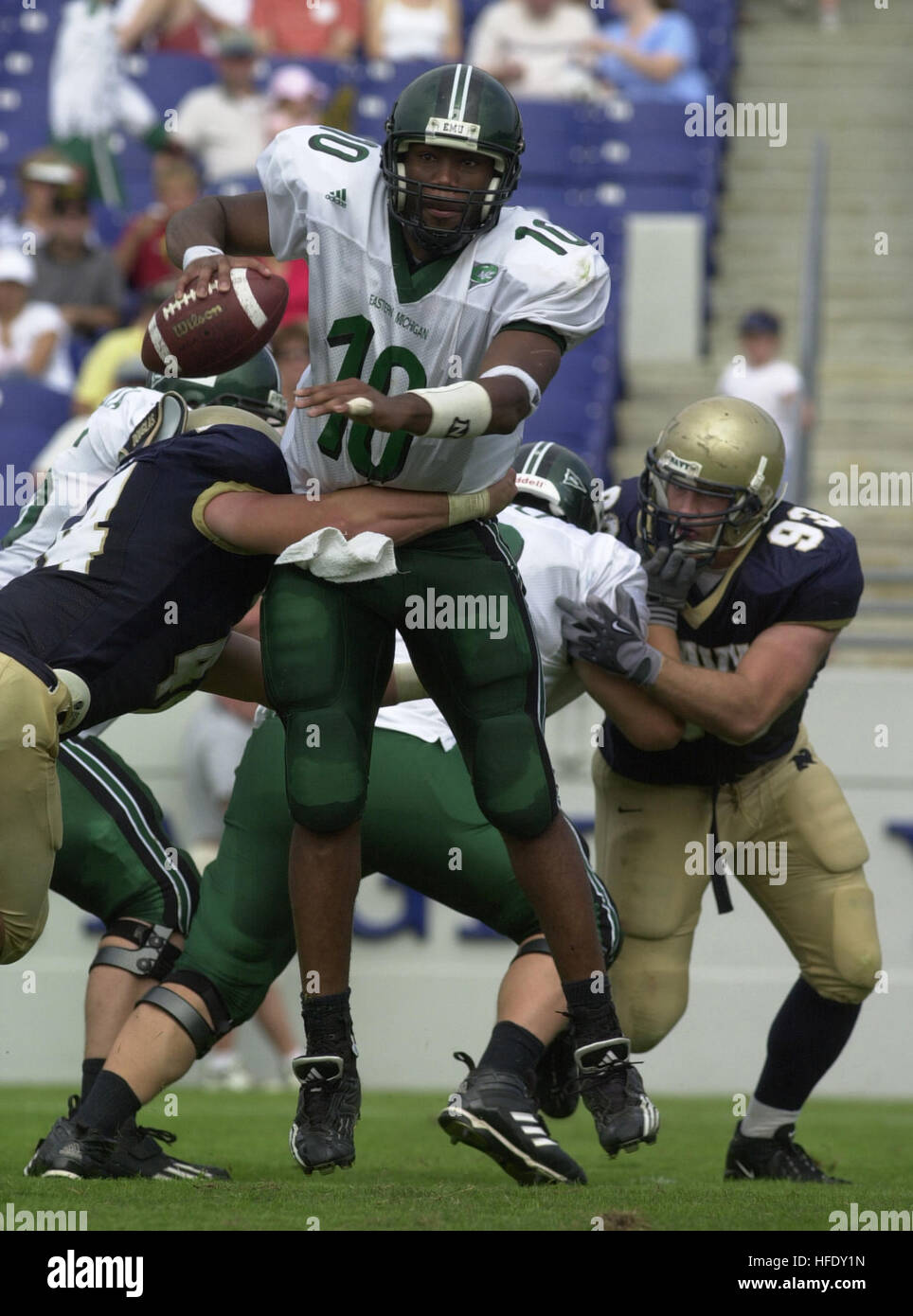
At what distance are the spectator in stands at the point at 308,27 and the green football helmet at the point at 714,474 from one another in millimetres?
7673

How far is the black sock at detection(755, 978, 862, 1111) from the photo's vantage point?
4.78 meters

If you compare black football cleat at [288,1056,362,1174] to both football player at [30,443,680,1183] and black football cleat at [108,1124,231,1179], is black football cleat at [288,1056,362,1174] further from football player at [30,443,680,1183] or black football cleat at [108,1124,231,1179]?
black football cleat at [108,1124,231,1179]

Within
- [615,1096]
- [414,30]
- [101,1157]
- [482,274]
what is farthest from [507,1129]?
[414,30]

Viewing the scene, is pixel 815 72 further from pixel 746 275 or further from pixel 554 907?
pixel 554 907

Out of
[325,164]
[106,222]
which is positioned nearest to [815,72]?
[106,222]

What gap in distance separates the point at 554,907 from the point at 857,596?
4.15 feet

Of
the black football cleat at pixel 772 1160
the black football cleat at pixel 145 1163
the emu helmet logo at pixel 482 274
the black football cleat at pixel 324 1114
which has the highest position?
the emu helmet logo at pixel 482 274

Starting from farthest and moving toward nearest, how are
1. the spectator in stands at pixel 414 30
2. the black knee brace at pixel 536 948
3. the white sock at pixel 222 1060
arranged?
the spectator in stands at pixel 414 30 → the white sock at pixel 222 1060 → the black knee brace at pixel 536 948

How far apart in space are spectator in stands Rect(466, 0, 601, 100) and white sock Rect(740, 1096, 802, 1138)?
742 cm

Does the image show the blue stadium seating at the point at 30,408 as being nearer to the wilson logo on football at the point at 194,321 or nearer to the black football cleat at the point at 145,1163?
the black football cleat at the point at 145,1163

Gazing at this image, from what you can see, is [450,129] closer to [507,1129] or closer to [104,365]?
[507,1129]

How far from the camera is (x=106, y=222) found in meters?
10.7

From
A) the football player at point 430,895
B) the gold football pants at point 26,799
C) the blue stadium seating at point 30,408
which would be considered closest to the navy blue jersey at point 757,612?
the football player at point 430,895

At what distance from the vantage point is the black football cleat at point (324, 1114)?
3.85 meters
